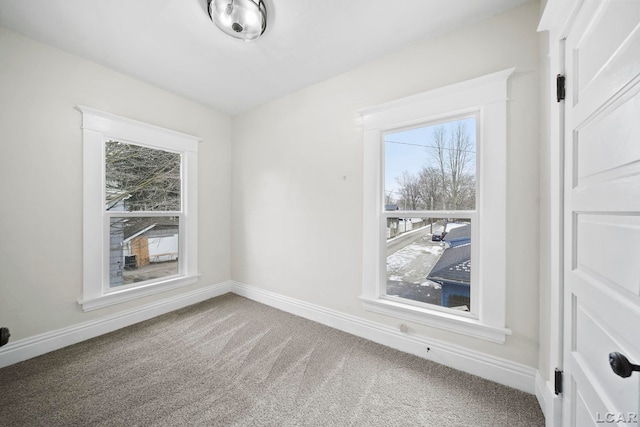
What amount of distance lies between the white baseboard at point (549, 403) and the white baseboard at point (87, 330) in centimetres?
332

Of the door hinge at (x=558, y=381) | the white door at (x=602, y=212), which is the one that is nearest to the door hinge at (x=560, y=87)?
the white door at (x=602, y=212)

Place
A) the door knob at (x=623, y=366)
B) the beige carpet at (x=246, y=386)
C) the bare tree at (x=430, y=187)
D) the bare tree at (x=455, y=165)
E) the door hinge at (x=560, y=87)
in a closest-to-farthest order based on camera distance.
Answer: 1. the door knob at (x=623, y=366)
2. the door hinge at (x=560, y=87)
3. the beige carpet at (x=246, y=386)
4. the bare tree at (x=455, y=165)
5. the bare tree at (x=430, y=187)

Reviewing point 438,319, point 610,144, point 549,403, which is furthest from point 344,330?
A: point 610,144

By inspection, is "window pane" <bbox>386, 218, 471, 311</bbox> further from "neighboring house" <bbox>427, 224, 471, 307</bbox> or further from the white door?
the white door

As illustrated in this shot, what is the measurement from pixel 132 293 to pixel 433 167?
320 cm

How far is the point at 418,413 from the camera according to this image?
1.43 m

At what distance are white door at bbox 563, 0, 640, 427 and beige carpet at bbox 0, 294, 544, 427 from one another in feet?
1.98

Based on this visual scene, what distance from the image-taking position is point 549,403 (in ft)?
4.25

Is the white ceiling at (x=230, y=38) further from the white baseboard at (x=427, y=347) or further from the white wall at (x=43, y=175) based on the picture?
the white baseboard at (x=427, y=347)

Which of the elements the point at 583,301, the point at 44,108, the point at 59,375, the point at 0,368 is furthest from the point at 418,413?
the point at 44,108

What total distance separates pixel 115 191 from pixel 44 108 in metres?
0.82

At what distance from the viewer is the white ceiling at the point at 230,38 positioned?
165 cm

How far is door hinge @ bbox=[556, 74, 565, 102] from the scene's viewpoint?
1.19 metres

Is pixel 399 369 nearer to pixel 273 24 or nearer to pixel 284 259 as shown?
pixel 284 259
